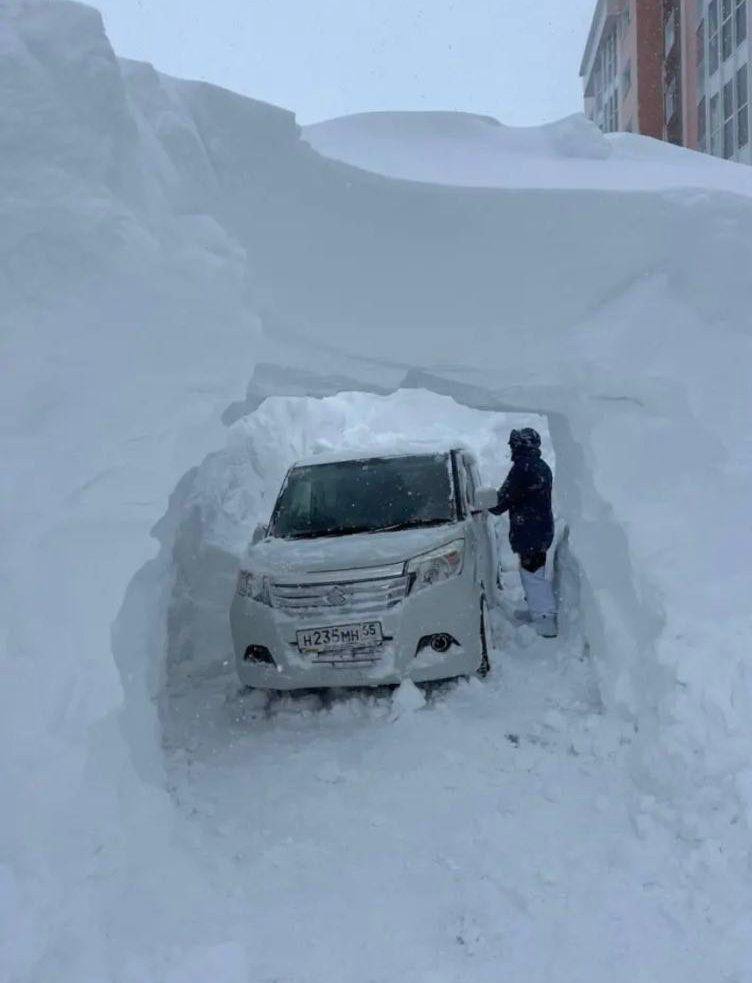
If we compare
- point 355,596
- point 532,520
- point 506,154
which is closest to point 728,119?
point 506,154

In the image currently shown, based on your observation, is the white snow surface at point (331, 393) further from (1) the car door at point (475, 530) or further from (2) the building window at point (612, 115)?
(2) the building window at point (612, 115)

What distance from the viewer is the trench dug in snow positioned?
3.45m

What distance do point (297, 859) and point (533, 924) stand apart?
3.80 feet

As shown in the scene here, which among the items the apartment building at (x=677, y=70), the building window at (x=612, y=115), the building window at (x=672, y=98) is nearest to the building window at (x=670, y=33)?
the apartment building at (x=677, y=70)

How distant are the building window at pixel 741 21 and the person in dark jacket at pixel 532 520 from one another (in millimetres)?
22468

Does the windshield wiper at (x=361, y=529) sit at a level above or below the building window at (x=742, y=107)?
below

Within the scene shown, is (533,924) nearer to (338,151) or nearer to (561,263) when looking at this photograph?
(561,263)

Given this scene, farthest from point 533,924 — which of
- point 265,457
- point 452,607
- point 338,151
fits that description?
point 265,457

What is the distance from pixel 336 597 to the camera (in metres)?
5.70

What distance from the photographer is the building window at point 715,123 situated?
26.4 metres

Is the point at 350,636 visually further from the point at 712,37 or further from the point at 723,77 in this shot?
the point at 712,37

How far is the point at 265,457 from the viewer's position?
452 inches

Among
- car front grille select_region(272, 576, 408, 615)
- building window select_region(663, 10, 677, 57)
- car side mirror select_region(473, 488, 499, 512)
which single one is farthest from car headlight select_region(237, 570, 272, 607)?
building window select_region(663, 10, 677, 57)

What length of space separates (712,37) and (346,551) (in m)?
27.1
